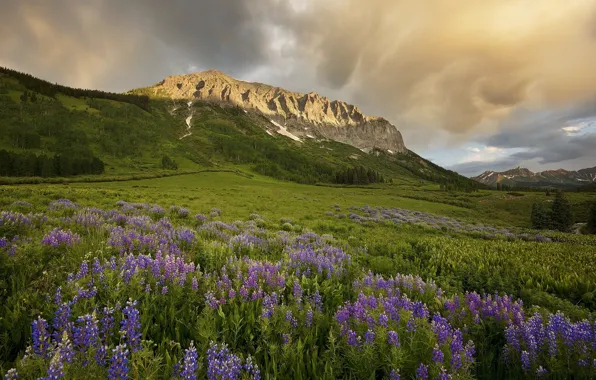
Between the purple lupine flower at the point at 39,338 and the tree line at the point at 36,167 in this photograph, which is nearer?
the purple lupine flower at the point at 39,338

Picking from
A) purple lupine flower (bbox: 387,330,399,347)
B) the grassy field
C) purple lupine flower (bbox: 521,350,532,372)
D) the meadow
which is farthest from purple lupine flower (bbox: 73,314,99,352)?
the grassy field

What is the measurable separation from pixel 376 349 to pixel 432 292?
3.17 metres

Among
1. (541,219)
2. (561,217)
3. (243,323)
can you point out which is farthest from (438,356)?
(561,217)

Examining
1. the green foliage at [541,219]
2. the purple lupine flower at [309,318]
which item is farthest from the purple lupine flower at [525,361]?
the green foliage at [541,219]

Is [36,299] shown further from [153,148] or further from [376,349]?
[153,148]

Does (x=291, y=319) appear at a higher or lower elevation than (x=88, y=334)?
lower

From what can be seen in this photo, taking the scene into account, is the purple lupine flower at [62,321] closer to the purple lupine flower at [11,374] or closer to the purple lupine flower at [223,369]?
the purple lupine flower at [11,374]

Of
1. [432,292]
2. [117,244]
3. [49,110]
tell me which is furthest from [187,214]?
[49,110]

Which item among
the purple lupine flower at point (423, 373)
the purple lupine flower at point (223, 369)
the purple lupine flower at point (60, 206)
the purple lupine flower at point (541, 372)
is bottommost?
the purple lupine flower at point (60, 206)

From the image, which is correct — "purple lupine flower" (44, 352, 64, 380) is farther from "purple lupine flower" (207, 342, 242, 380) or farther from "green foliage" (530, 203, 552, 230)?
"green foliage" (530, 203, 552, 230)

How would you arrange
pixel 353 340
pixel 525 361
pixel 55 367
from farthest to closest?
pixel 353 340 → pixel 525 361 → pixel 55 367

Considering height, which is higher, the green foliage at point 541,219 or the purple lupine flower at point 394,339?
the purple lupine flower at point 394,339

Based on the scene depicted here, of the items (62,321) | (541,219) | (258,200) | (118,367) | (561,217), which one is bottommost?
(541,219)

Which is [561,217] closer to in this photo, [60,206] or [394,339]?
[394,339]
